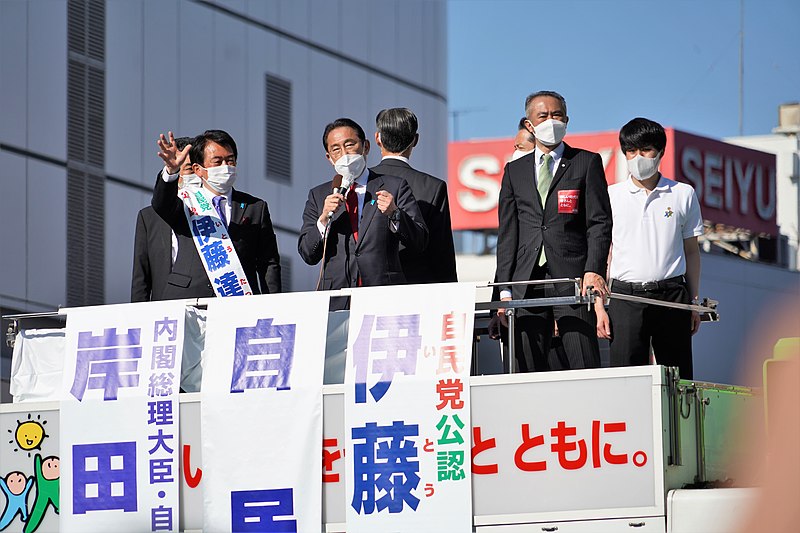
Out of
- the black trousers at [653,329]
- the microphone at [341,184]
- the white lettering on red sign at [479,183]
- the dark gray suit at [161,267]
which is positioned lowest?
the black trousers at [653,329]

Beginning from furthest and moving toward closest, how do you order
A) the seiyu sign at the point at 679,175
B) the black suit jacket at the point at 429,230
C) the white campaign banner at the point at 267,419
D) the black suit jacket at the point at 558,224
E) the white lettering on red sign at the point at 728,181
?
the white lettering on red sign at the point at 728,181 → the seiyu sign at the point at 679,175 → the black suit jacket at the point at 429,230 → the black suit jacket at the point at 558,224 → the white campaign banner at the point at 267,419

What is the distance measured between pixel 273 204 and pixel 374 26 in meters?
5.09

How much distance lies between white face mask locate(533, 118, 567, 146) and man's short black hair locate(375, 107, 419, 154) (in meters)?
0.80

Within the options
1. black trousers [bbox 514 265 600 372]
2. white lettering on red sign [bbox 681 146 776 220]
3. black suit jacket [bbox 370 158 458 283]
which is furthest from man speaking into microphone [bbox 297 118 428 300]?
white lettering on red sign [bbox 681 146 776 220]

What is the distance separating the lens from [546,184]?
25.5 feet

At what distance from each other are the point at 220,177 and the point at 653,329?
260cm

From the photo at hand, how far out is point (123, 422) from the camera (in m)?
7.84

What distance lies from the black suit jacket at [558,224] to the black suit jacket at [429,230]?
0.46 metres

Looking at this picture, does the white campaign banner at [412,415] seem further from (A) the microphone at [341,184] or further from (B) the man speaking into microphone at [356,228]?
(A) the microphone at [341,184]

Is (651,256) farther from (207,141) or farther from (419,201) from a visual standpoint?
(207,141)

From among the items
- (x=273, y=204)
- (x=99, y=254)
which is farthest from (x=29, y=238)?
(x=273, y=204)

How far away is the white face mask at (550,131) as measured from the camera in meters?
7.69

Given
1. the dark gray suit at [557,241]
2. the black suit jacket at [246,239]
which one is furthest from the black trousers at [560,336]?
the black suit jacket at [246,239]

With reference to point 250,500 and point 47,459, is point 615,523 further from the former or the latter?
point 47,459
